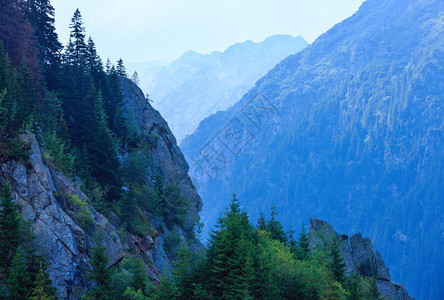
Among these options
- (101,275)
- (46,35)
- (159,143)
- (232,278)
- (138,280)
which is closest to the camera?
(101,275)

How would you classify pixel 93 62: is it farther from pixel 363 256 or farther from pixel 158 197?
pixel 363 256

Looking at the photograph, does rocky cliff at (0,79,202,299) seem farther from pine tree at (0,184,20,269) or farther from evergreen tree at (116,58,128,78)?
evergreen tree at (116,58,128,78)

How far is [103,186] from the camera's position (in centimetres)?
4897

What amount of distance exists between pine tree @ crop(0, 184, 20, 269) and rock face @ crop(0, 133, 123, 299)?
216cm

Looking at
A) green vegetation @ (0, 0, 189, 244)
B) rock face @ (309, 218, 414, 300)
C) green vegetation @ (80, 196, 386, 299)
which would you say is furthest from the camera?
rock face @ (309, 218, 414, 300)

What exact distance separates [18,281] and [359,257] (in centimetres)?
5327

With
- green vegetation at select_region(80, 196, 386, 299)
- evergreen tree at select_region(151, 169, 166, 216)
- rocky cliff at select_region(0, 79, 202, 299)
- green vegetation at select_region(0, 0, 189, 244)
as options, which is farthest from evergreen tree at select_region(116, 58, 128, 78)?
green vegetation at select_region(80, 196, 386, 299)

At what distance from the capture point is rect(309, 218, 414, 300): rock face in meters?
61.2

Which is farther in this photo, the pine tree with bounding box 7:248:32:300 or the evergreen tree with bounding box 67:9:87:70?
the evergreen tree with bounding box 67:9:87:70

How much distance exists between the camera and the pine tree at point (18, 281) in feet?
81.2

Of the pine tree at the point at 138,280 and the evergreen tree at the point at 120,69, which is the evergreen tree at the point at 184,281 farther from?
the evergreen tree at the point at 120,69

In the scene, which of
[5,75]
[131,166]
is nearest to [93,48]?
[131,166]

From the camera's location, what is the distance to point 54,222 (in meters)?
32.2

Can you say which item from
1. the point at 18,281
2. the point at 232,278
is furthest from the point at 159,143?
the point at 18,281
